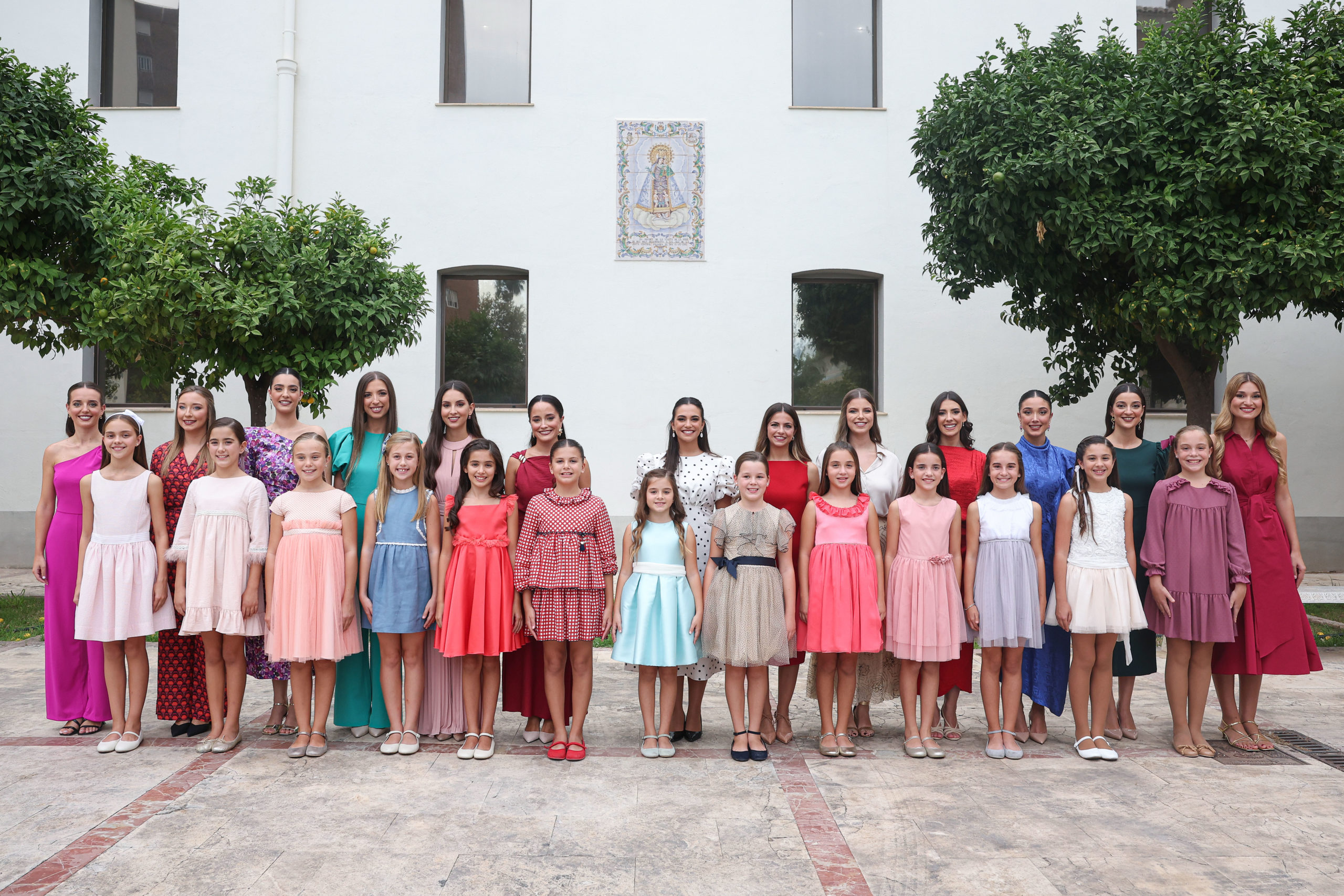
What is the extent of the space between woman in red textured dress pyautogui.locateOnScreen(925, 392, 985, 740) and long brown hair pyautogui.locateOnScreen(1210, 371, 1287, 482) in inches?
47.5

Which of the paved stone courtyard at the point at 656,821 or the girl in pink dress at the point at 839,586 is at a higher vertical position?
the girl in pink dress at the point at 839,586

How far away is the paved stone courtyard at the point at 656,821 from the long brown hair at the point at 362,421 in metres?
1.46

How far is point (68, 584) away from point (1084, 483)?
17.5 ft

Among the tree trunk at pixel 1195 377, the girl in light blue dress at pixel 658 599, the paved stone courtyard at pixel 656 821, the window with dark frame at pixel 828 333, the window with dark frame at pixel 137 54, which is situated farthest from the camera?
the window with dark frame at pixel 137 54

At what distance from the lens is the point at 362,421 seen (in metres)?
4.92

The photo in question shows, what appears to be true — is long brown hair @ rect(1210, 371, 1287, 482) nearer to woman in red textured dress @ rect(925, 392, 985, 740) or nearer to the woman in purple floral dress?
woman in red textured dress @ rect(925, 392, 985, 740)

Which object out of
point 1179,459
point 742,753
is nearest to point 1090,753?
point 1179,459

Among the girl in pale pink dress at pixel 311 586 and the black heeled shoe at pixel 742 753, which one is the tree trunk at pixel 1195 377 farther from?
the girl in pale pink dress at pixel 311 586

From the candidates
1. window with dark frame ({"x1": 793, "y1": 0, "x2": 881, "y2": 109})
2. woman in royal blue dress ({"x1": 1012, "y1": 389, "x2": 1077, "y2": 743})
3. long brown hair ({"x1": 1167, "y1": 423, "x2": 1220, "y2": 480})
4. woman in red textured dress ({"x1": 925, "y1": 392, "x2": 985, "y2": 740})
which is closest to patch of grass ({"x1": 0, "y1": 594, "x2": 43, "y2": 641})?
woman in red textured dress ({"x1": 925, "y1": 392, "x2": 985, "y2": 740})

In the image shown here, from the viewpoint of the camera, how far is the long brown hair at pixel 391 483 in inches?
185

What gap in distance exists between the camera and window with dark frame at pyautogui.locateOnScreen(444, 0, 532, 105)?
1066 centimetres

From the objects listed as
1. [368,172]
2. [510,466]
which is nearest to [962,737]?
[510,466]

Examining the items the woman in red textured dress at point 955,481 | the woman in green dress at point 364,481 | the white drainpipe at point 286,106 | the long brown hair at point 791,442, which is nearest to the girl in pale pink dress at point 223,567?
the woman in green dress at point 364,481

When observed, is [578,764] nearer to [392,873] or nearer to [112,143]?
[392,873]
